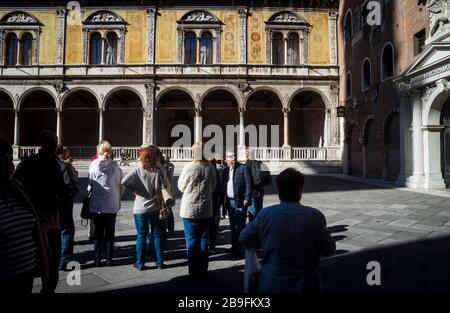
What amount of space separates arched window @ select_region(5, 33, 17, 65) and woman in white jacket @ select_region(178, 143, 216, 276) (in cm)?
2208

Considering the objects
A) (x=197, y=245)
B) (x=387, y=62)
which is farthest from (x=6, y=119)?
(x=387, y=62)

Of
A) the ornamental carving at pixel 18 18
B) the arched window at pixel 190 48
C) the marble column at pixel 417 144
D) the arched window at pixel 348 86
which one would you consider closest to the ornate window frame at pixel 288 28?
the arched window at pixel 348 86

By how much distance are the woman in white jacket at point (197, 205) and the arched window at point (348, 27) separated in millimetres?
17853

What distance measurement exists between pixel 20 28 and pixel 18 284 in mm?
23359

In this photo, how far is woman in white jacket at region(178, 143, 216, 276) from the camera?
3.49 metres

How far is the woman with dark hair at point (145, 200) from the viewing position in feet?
11.9

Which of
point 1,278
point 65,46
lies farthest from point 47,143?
point 65,46

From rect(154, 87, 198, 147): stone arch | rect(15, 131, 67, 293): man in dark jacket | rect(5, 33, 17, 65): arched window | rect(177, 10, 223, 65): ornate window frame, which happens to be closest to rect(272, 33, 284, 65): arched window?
rect(177, 10, 223, 65): ornate window frame

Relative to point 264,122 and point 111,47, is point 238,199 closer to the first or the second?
point 111,47

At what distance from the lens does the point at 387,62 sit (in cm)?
1406

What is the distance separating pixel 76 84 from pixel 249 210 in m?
18.6

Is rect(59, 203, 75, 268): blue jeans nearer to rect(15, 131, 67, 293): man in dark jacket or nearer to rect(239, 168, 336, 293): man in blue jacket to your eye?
rect(15, 131, 67, 293): man in dark jacket

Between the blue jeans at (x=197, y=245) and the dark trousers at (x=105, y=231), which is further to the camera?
the dark trousers at (x=105, y=231)

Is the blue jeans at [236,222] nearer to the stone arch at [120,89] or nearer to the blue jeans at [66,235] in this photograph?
the blue jeans at [66,235]
